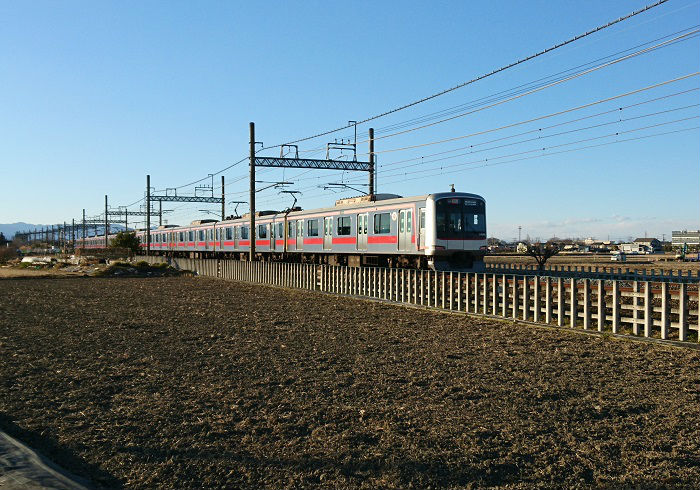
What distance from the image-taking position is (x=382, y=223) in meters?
21.1

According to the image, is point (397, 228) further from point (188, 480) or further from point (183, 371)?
point (188, 480)

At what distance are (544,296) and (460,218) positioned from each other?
6696 mm

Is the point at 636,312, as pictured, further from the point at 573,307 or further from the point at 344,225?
the point at 344,225

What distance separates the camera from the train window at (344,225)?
921 inches

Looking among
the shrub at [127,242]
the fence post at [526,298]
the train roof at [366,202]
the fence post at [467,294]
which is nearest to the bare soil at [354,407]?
the fence post at [526,298]

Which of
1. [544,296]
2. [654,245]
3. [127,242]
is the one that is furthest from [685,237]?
[544,296]

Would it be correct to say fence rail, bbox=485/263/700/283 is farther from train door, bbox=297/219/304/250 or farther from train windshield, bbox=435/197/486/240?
train door, bbox=297/219/304/250

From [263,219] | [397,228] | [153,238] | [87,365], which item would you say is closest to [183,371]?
[87,365]

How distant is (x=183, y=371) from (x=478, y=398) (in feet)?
11.9

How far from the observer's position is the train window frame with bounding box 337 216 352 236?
76.4ft

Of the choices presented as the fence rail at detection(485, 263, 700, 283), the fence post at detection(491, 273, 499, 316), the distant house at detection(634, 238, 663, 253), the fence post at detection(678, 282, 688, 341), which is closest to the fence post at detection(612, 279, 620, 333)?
the fence post at detection(678, 282, 688, 341)

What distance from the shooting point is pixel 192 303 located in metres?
16.3

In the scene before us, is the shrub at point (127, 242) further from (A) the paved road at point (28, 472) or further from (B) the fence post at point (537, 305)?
(A) the paved road at point (28, 472)

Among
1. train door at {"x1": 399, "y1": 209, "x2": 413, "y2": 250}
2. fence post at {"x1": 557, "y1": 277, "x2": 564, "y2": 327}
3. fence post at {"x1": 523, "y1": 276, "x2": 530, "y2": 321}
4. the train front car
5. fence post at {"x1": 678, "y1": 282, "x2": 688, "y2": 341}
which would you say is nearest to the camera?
Answer: fence post at {"x1": 678, "y1": 282, "x2": 688, "y2": 341}
